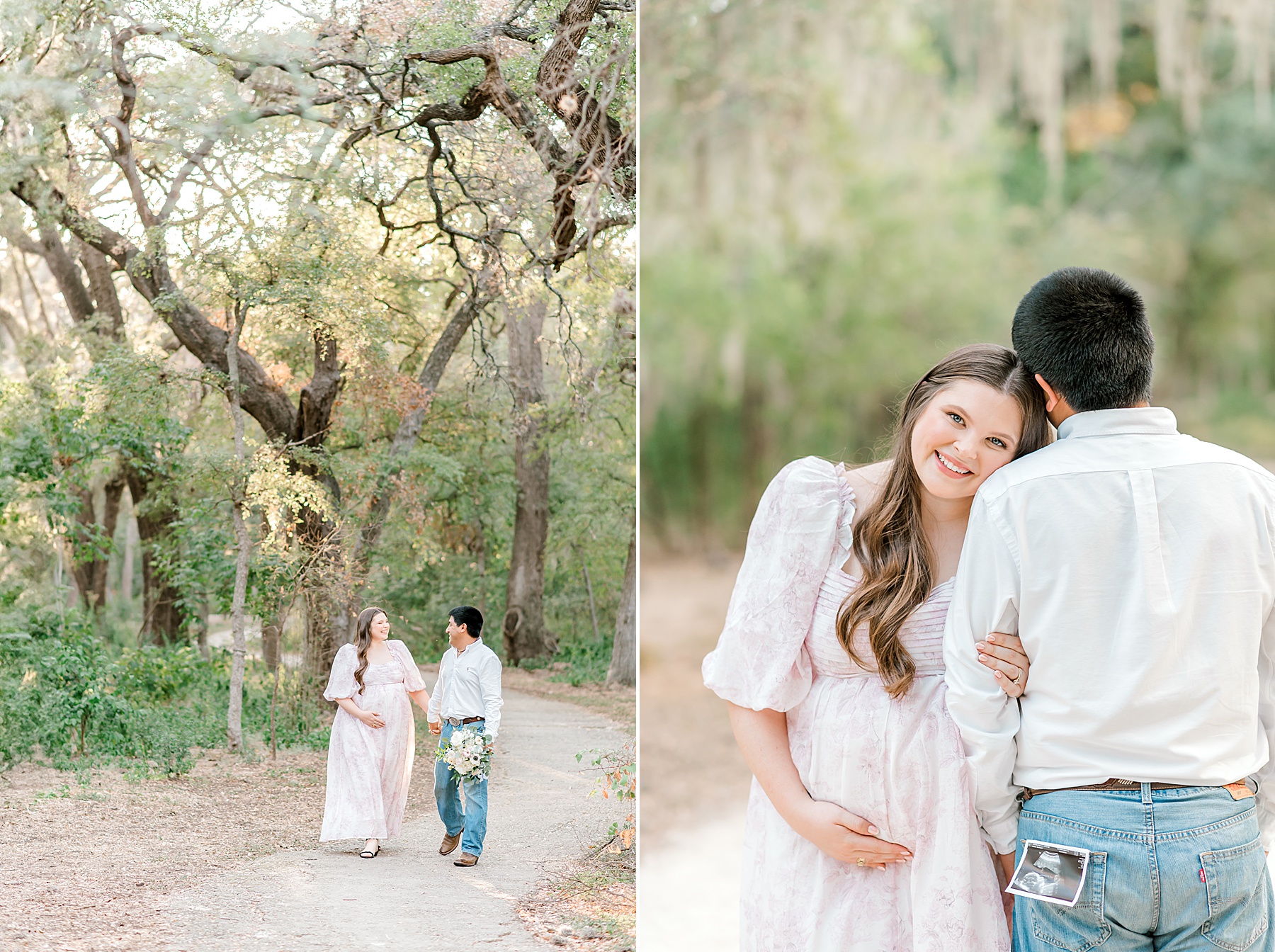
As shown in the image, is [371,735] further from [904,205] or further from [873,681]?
[904,205]

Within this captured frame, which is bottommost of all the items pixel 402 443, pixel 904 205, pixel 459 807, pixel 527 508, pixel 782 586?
pixel 459 807

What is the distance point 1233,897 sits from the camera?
1018 millimetres

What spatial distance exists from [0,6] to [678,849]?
9.35 feet

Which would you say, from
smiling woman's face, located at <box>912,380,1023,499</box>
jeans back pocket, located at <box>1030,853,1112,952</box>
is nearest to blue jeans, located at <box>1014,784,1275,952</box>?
jeans back pocket, located at <box>1030,853,1112,952</box>

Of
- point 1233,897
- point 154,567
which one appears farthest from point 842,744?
point 154,567

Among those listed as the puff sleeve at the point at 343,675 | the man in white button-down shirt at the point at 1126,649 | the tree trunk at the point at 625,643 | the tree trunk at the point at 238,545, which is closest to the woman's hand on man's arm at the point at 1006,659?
the man in white button-down shirt at the point at 1126,649

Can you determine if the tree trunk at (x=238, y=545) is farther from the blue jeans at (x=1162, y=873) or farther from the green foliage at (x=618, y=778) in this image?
the blue jeans at (x=1162, y=873)

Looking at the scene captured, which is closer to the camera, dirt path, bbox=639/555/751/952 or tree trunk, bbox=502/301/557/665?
tree trunk, bbox=502/301/557/665

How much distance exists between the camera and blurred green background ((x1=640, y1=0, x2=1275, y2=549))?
164 inches

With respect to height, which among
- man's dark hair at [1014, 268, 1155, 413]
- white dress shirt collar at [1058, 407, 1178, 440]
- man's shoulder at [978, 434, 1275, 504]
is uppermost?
man's dark hair at [1014, 268, 1155, 413]

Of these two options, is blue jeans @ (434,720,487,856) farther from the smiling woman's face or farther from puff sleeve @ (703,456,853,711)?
the smiling woman's face

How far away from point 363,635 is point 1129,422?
1.43 metres

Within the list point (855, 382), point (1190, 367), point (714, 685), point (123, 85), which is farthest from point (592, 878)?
point (1190, 367)

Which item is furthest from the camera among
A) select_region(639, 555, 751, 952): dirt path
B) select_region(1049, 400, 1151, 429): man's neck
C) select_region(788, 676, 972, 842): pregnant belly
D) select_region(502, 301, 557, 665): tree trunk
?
select_region(639, 555, 751, 952): dirt path
